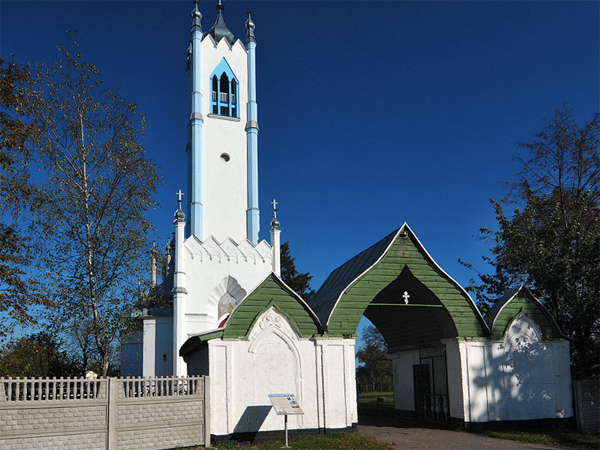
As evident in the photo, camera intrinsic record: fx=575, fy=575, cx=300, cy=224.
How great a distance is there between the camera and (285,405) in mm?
15312

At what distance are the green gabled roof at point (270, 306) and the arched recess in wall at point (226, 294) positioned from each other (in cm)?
1435

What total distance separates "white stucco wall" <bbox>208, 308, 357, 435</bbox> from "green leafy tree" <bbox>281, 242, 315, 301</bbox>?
3097 cm

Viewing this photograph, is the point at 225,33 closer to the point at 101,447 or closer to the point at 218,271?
the point at 218,271

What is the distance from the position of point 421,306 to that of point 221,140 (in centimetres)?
2010

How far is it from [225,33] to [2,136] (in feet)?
83.6

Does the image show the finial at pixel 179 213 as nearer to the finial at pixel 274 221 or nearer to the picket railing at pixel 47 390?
the finial at pixel 274 221

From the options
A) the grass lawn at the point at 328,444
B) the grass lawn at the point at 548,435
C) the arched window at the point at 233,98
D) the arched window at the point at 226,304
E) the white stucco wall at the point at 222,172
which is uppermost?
the arched window at the point at 233,98

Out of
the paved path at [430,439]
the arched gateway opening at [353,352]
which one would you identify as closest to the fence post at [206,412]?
the arched gateway opening at [353,352]

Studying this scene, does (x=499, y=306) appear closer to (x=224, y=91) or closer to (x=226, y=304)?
(x=226, y=304)

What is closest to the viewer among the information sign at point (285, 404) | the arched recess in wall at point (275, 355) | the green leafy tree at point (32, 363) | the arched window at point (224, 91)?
the information sign at point (285, 404)

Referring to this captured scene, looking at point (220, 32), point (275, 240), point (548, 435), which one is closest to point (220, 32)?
point (220, 32)

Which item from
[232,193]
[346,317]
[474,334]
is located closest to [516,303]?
[474,334]

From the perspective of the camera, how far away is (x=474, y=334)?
18156 mm

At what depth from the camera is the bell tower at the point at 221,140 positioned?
33.8 m
